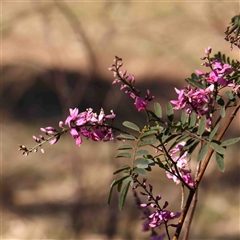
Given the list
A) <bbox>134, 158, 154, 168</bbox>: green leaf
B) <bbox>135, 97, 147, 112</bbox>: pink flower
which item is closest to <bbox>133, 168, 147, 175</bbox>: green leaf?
<bbox>134, 158, 154, 168</bbox>: green leaf

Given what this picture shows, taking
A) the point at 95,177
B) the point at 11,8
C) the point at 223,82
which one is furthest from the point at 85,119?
the point at 11,8

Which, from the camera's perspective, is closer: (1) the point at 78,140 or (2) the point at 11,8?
(1) the point at 78,140

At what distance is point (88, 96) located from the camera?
3225mm

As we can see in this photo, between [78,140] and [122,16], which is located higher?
[122,16]

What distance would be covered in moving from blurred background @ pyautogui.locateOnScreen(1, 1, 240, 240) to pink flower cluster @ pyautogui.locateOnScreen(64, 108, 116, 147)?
1.19m

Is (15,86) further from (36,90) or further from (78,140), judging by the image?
(78,140)

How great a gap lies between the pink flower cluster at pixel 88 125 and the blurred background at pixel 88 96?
3.90ft

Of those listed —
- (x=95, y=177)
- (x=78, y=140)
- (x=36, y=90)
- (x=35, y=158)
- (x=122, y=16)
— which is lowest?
(x=78, y=140)

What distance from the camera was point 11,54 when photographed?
A: 11.8 feet

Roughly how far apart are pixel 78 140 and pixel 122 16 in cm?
315

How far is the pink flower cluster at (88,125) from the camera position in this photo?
637 millimetres

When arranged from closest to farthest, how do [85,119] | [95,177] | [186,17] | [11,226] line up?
[85,119] < [11,226] < [95,177] < [186,17]

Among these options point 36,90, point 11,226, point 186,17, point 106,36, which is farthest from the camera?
point 186,17

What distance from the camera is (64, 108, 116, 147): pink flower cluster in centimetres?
64
